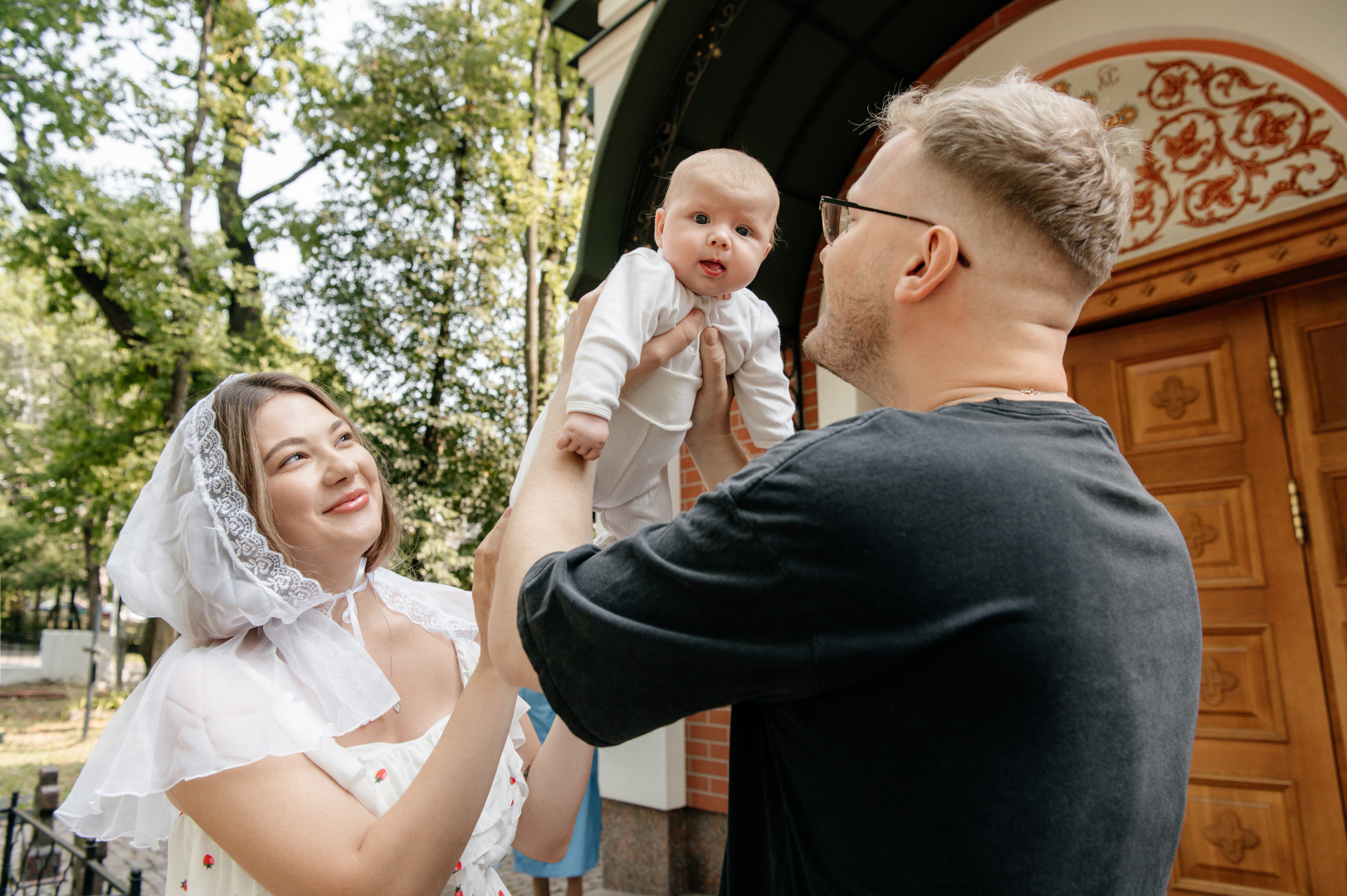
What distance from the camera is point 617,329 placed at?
159 cm

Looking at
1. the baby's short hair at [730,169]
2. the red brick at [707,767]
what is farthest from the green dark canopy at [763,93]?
the red brick at [707,767]

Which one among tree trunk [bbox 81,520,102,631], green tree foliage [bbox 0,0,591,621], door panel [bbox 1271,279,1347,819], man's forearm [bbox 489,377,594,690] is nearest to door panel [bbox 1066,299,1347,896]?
door panel [bbox 1271,279,1347,819]

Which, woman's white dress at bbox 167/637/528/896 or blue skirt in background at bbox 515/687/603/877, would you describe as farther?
blue skirt in background at bbox 515/687/603/877

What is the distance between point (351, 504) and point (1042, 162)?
151cm

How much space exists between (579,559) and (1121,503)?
2.20 feet

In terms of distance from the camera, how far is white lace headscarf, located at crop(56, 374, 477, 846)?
1.49 metres

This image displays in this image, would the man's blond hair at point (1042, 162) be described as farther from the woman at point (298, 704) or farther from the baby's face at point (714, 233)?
the woman at point (298, 704)

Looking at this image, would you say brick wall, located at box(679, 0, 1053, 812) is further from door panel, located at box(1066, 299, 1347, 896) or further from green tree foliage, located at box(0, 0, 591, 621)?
green tree foliage, located at box(0, 0, 591, 621)

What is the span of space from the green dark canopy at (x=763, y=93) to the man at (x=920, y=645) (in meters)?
3.07

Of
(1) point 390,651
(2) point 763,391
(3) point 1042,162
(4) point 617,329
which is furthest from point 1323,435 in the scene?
(1) point 390,651

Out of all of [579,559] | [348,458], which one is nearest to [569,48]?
[348,458]

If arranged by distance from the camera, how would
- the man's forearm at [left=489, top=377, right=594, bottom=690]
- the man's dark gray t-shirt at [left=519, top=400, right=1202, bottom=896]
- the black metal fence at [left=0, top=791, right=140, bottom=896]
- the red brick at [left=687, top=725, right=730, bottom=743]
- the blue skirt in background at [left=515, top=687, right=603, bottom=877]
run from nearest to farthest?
1. the man's dark gray t-shirt at [left=519, top=400, right=1202, bottom=896]
2. the man's forearm at [left=489, top=377, right=594, bottom=690]
3. the black metal fence at [left=0, top=791, right=140, bottom=896]
4. the blue skirt in background at [left=515, top=687, right=603, bottom=877]
5. the red brick at [left=687, top=725, right=730, bottom=743]

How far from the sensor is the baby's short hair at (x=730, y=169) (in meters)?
1.87

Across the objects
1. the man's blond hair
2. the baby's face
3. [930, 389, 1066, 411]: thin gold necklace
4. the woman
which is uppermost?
the baby's face
